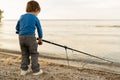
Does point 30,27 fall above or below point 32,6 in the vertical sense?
below

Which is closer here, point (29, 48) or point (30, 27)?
point (30, 27)

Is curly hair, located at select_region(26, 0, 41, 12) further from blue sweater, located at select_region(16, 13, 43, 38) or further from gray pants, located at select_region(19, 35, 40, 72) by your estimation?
gray pants, located at select_region(19, 35, 40, 72)

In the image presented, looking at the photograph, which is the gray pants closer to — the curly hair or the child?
the child

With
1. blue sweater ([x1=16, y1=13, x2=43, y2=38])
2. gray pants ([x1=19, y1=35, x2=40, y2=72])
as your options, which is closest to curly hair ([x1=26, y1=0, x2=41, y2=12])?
blue sweater ([x1=16, y1=13, x2=43, y2=38])

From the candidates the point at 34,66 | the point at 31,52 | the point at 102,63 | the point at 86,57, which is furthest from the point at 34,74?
the point at 86,57

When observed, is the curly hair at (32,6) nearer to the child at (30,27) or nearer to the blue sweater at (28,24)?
the child at (30,27)

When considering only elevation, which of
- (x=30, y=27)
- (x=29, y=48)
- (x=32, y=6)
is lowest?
(x=29, y=48)

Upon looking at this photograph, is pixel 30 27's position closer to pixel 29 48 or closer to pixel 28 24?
pixel 28 24

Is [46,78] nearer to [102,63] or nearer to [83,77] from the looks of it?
[83,77]

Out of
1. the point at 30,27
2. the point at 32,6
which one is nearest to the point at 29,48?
the point at 30,27

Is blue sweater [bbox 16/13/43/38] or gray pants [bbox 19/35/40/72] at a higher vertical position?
blue sweater [bbox 16/13/43/38]

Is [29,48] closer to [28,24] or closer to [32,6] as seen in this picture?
[28,24]

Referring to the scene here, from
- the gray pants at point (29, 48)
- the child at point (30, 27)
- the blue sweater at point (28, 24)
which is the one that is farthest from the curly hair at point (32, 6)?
the gray pants at point (29, 48)

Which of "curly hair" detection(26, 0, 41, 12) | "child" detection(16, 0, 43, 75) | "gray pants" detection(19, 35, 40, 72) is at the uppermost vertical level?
"curly hair" detection(26, 0, 41, 12)
